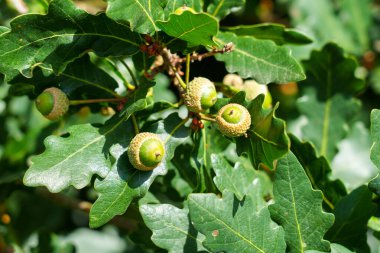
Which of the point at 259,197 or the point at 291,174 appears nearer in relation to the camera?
the point at 291,174

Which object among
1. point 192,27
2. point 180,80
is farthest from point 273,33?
point 192,27

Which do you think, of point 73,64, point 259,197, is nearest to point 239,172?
point 259,197

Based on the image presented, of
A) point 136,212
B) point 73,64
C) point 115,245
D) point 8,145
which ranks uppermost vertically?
point 73,64

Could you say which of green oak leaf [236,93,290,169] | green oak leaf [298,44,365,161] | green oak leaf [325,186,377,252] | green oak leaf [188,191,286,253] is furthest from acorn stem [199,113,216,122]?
green oak leaf [298,44,365,161]

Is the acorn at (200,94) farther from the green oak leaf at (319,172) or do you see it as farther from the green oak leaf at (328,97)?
the green oak leaf at (328,97)

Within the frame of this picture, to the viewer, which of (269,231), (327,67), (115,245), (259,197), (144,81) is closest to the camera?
(269,231)

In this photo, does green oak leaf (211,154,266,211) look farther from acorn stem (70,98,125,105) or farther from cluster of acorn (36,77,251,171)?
acorn stem (70,98,125,105)

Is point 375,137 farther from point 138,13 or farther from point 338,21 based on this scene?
point 338,21

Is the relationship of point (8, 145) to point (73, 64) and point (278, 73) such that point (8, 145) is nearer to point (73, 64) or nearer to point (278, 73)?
point (73, 64)
